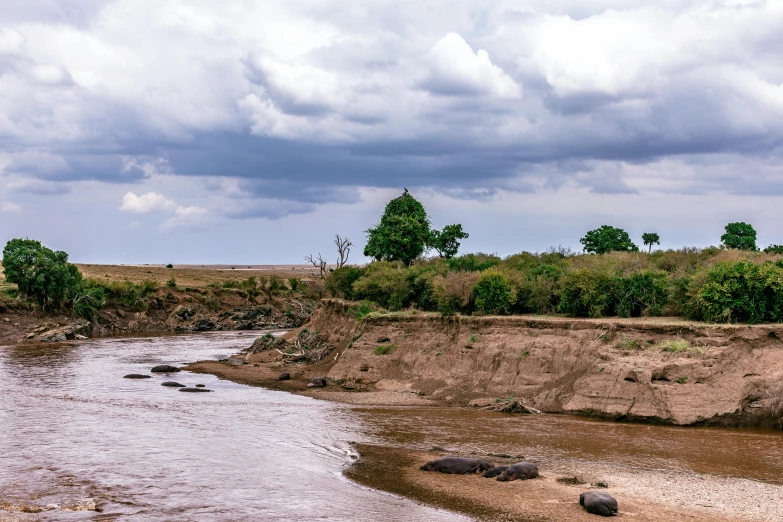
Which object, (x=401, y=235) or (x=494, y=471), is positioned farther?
(x=401, y=235)

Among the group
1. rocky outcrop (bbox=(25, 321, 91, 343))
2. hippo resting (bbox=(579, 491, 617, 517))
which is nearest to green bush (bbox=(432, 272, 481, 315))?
hippo resting (bbox=(579, 491, 617, 517))

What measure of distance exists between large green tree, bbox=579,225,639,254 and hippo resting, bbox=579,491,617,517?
1619 inches

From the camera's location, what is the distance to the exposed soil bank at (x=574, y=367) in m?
23.5

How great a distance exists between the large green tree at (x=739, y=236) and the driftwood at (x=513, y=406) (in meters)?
30.6

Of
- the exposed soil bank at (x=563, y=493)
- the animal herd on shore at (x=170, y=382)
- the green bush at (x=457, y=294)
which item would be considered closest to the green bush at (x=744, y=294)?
the exposed soil bank at (x=563, y=493)

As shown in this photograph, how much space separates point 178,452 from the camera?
2108cm

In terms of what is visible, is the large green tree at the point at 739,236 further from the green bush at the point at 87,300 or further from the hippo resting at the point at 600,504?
the green bush at the point at 87,300

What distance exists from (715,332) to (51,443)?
69.3 feet

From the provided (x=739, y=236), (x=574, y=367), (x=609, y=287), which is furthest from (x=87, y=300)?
(x=739, y=236)

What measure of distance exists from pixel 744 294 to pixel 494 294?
10.2 m

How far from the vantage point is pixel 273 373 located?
36406mm

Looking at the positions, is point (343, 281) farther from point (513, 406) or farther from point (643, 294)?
point (513, 406)

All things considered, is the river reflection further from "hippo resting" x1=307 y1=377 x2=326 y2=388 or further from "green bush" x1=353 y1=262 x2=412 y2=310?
"green bush" x1=353 y1=262 x2=412 y2=310

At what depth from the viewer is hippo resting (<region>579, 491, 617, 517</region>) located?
14.9m
